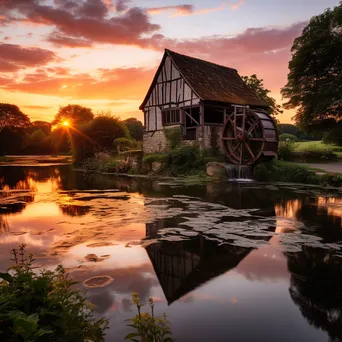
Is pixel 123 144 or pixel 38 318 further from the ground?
pixel 123 144

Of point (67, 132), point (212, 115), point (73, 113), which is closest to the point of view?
point (212, 115)

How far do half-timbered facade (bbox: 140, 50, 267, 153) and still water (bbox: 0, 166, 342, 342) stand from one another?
14020 mm

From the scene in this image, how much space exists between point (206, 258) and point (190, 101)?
20.9 m

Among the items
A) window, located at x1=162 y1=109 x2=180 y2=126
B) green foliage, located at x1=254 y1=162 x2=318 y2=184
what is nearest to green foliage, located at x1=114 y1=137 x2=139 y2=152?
window, located at x1=162 y1=109 x2=180 y2=126

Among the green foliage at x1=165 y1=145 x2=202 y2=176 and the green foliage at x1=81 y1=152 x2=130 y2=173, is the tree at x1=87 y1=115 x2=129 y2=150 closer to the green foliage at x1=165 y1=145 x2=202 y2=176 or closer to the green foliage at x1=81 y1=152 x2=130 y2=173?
the green foliage at x1=81 y1=152 x2=130 y2=173

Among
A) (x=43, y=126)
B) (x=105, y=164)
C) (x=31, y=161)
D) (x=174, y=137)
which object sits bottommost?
(x=105, y=164)

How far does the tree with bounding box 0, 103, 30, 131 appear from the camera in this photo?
67.0m

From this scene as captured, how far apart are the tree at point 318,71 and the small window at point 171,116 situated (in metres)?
10.8

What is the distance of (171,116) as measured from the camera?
2780cm

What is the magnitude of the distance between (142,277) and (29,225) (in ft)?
17.0

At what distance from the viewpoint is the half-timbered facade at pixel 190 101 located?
25.7m

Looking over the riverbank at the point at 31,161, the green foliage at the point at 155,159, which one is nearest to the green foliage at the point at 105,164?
the green foliage at the point at 155,159

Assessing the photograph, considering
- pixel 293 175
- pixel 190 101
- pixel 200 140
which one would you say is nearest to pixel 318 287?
pixel 293 175

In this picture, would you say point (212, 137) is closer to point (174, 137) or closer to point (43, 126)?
point (174, 137)
